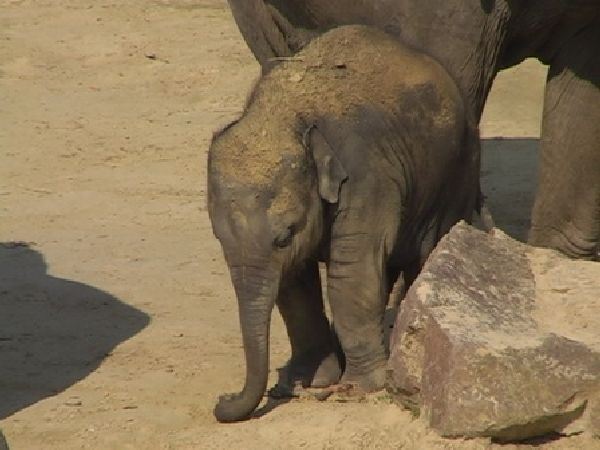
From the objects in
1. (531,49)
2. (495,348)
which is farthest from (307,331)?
(531,49)

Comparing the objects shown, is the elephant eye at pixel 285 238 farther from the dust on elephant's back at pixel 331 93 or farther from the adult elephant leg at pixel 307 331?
the adult elephant leg at pixel 307 331

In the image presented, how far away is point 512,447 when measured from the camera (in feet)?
18.8

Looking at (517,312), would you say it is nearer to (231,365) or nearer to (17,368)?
(231,365)

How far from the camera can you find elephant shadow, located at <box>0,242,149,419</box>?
685 cm

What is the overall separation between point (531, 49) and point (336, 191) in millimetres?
1725

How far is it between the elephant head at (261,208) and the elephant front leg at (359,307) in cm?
20

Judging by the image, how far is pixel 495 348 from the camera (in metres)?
5.67

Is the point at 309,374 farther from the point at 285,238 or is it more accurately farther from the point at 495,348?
the point at 495,348

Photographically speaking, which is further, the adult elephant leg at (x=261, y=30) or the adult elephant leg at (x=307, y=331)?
the adult elephant leg at (x=261, y=30)

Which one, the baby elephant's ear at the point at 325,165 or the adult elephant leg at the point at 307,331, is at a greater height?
the baby elephant's ear at the point at 325,165

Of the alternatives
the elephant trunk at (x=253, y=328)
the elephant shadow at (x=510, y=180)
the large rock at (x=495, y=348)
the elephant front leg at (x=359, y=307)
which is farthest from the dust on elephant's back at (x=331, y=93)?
the elephant shadow at (x=510, y=180)

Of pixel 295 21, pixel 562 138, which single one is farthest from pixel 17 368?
pixel 562 138

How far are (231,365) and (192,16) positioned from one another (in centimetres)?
677

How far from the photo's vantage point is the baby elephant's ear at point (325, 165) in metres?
6.18
